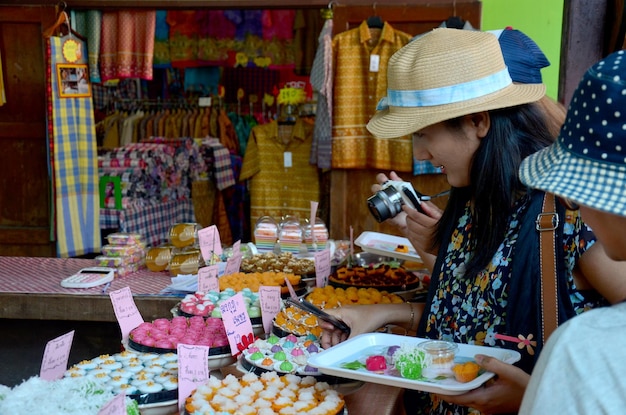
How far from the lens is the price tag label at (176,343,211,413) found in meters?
1.72

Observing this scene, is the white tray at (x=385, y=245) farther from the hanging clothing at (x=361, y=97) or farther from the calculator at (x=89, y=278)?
the hanging clothing at (x=361, y=97)

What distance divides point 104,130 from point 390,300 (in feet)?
18.2

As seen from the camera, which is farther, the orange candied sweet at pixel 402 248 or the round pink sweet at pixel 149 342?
the orange candied sweet at pixel 402 248

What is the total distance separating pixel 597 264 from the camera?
1461 mm

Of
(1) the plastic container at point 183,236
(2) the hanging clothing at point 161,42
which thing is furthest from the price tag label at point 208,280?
(2) the hanging clothing at point 161,42

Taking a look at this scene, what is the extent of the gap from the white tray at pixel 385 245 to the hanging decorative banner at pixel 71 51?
10.2 feet

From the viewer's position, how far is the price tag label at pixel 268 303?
232cm

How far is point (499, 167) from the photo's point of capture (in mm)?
1668

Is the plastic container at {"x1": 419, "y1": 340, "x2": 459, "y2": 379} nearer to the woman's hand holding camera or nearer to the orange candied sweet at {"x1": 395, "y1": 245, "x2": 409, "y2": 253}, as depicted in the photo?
the woman's hand holding camera

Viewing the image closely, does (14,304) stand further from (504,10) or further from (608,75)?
(504,10)

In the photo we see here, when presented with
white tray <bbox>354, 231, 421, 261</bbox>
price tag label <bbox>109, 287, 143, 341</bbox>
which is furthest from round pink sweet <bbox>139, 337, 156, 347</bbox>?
white tray <bbox>354, 231, 421, 261</bbox>

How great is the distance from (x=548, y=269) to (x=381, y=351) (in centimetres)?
53

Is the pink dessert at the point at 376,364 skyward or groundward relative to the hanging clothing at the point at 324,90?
groundward

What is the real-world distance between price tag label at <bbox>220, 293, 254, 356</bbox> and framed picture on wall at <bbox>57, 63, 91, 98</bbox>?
3929mm
